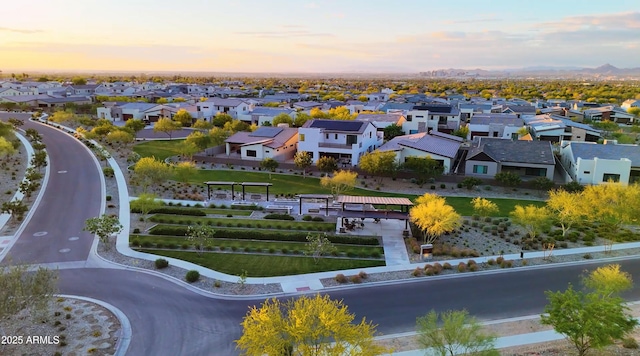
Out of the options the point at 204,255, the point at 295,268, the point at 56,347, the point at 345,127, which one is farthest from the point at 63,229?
the point at 345,127

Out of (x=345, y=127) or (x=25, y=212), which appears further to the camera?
(x=345, y=127)

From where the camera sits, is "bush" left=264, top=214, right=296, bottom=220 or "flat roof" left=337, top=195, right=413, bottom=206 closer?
"flat roof" left=337, top=195, right=413, bottom=206

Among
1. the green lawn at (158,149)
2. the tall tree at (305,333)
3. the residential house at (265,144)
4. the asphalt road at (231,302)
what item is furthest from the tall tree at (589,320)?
the green lawn at (158,149)

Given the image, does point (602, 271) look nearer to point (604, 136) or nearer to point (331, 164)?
point (331, 164)

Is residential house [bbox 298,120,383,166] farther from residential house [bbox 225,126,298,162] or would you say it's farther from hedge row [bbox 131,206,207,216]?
hedge row [bbox 131,206,207,216]

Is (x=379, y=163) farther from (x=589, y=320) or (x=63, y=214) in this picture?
(x=589, y=320)

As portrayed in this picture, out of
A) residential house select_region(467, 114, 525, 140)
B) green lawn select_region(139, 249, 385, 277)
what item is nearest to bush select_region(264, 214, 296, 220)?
green lawn select_region(139, 249, 385, 277)
